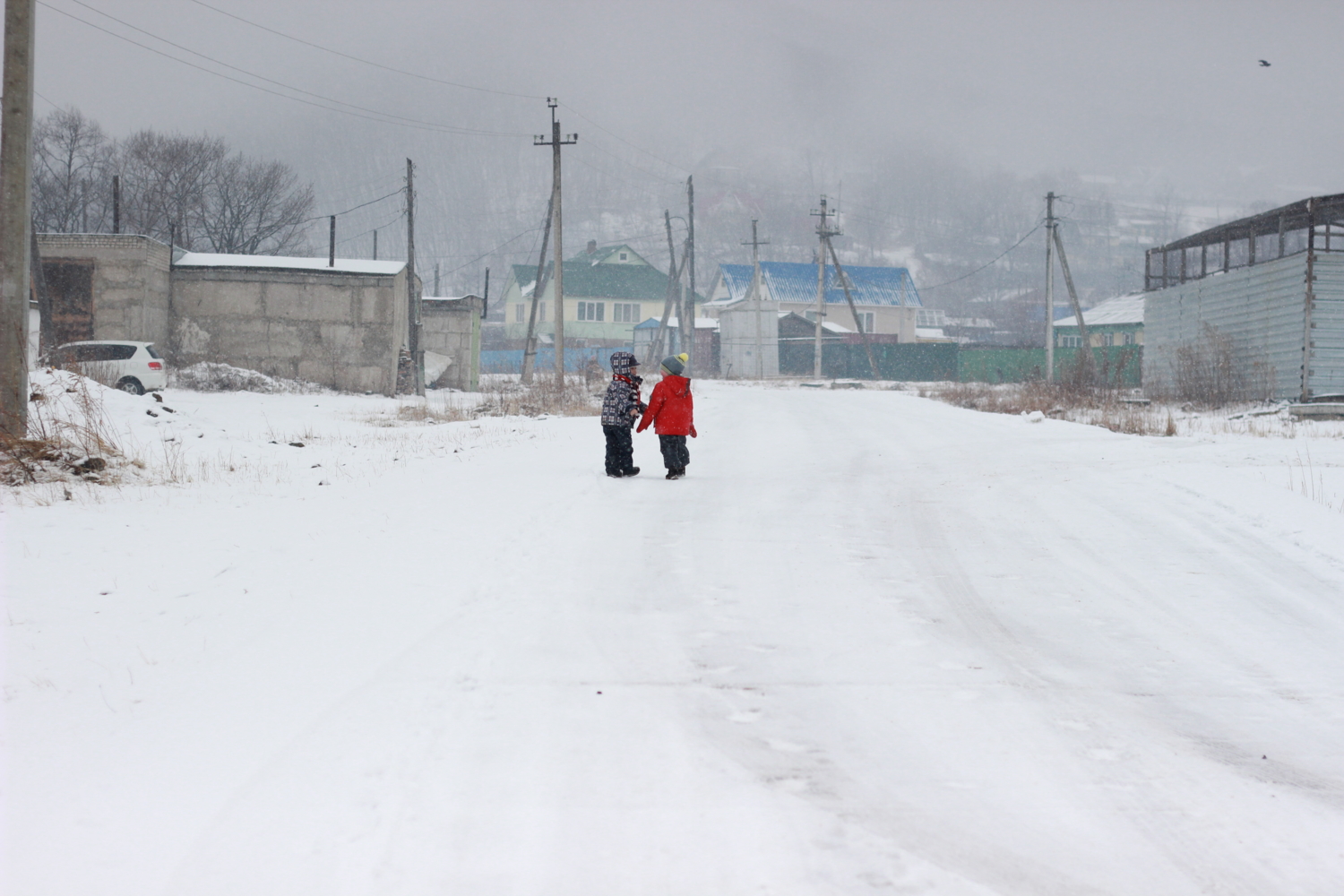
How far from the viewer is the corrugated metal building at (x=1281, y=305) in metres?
22.8

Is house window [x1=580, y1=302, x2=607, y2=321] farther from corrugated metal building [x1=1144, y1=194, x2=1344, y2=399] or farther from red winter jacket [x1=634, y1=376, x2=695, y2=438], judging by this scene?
red winter jacket [x1=634, y1=376, x2=695, y2=438]

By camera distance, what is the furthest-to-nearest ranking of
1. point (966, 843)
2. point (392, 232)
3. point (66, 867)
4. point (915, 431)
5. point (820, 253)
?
1. point (392, 232)
2. point (820, 253)
3. point (915, 431)
4. point (966, 843)
5. point (66, 867)

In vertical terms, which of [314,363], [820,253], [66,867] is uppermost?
[820,253]

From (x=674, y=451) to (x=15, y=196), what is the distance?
690 cm

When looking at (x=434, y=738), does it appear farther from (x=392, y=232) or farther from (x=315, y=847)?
(x=392, y=232)

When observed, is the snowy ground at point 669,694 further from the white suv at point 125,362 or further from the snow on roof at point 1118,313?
the snow on roof at point 1118,313

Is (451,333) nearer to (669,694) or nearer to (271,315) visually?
(271,315)

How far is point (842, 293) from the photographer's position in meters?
76.6

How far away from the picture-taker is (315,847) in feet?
9.20

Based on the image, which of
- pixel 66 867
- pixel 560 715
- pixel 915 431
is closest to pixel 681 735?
pixel 560 715

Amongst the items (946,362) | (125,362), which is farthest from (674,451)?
(946,362)

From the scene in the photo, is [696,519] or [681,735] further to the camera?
[696,519]

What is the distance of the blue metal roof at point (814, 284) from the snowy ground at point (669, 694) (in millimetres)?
67072

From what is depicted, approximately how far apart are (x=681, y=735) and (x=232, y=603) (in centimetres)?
287
